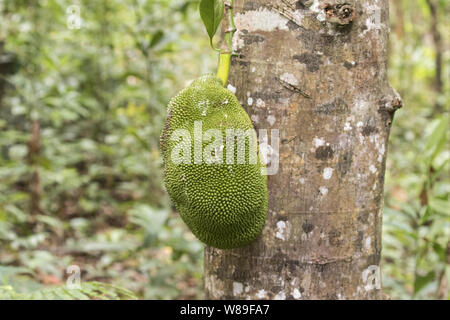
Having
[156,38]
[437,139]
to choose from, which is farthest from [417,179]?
[156,38]

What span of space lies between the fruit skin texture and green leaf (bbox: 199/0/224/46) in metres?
0.11

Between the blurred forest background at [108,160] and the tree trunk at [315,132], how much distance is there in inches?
23.5

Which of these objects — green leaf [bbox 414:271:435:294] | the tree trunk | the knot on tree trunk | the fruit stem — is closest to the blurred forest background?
green leaf [bbox 414:271:435:294]

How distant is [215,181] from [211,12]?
354mm

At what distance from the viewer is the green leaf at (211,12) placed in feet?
2.90

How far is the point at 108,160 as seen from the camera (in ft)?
10.8

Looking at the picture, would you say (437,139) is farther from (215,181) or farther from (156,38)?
(156,38)

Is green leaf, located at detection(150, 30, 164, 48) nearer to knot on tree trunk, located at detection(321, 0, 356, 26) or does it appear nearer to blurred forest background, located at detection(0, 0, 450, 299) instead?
blurred forest background, located at detection(0, 0, 450, 299)

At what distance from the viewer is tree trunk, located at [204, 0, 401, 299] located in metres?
0.94

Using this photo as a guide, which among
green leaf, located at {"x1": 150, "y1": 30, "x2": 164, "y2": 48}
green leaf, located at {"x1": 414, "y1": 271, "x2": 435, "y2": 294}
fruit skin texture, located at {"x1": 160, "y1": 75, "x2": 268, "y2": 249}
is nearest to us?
fruit skin texture, located at {"x1": 160, "y1": 75, "x2": 268, "y2": 249}

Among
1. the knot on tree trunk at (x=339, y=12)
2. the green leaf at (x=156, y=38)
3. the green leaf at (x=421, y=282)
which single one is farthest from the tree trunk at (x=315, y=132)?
the green leaf at (x=156, y=38)

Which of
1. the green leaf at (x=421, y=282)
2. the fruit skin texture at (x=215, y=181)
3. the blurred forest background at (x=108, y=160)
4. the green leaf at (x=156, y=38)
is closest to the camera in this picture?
the fruit skin texture at (x=215, y=181)

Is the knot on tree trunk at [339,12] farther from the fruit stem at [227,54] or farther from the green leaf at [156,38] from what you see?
the green leaf at [156,38]
